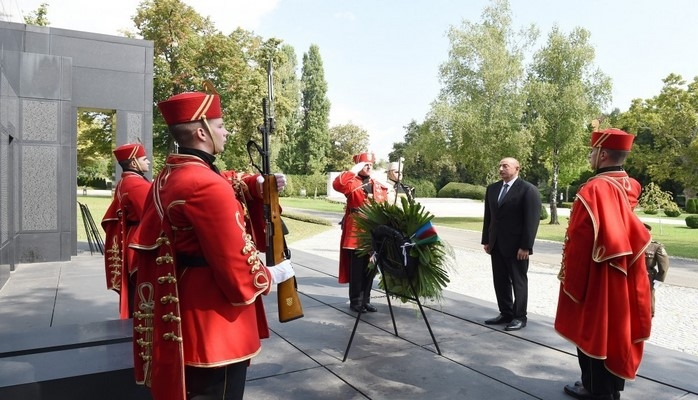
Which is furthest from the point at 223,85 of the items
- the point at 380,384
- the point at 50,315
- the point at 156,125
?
the point at 380,384

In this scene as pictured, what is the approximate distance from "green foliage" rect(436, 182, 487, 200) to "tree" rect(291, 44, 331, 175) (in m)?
14.1

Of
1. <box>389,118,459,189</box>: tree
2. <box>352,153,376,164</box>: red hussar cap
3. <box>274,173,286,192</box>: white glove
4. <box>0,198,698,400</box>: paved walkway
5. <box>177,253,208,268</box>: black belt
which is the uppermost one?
<box>389,118,459,189</box>: tree

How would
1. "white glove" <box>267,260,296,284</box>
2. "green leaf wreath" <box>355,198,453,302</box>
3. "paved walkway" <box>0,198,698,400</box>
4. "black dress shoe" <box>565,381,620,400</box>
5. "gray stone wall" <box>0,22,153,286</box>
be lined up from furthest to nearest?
"gray stone wall" <box>0,22,153,286</box>
"green leaf wreath" <box>355,198,453,302</box>
"paved walkway" <box>0,198,698,400</box>
"black dress shoe" <box>565,381,620,400</box>
"white glove" <box>267,260,296,284</box>

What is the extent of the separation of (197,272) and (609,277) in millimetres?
3009

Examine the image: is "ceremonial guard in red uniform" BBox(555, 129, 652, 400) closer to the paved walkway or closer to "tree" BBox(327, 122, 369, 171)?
the paved walkway

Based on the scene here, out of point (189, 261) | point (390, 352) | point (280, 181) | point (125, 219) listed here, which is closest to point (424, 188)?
point (390, 352)

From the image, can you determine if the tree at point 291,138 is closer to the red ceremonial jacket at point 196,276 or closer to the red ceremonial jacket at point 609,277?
the red ceremonial jacket at point 609,277

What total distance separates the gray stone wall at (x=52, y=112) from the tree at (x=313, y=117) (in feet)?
146

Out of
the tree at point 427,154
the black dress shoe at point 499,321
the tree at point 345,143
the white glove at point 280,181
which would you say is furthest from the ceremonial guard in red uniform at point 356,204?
the tree at point 345,143

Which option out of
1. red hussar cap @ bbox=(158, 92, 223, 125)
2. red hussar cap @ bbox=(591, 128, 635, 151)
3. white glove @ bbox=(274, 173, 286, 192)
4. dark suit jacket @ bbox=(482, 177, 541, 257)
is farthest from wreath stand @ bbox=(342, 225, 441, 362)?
red hussar cap @ bbox=(158, 92, 223, 125)

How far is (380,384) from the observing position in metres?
4.28

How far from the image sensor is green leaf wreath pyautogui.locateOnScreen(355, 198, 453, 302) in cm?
496

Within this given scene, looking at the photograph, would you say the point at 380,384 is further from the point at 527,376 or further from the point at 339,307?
the point at 339,307

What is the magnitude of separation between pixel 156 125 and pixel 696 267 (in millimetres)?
25454
